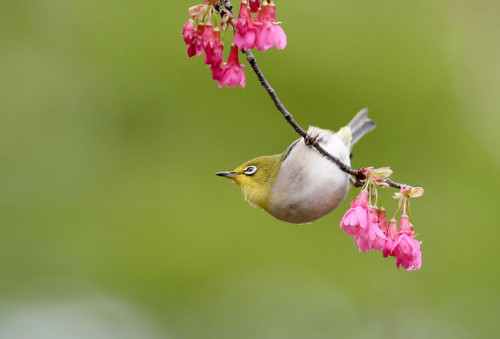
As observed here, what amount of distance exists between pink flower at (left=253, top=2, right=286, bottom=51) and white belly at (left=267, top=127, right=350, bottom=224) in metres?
1.28

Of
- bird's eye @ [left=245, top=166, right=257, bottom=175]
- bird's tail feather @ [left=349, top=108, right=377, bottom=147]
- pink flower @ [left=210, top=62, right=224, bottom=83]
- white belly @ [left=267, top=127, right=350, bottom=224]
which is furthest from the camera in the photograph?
bird's tail feather @ [left=349, top=108, right=377, bottom=147]

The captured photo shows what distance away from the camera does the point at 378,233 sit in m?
2.24

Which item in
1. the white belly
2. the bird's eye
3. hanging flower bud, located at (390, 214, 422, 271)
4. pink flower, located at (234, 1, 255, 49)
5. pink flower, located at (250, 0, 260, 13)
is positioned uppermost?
the bird's eye

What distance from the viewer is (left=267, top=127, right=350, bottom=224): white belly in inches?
121

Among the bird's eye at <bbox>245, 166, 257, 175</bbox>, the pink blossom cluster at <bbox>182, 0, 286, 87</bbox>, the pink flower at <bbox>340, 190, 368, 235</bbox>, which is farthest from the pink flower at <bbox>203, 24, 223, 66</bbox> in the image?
the bird's eye at <bbox>245, 166, 257, 175</bbox>

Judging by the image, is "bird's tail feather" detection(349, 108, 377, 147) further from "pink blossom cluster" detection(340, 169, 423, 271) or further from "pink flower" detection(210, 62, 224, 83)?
"pink flower" detection(210, 62, 224, 83)

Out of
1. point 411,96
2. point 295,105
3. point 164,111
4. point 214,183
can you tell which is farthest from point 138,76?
point 411,96

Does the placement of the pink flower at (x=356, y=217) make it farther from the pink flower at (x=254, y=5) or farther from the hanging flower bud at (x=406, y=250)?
the pink flower at (x=254, y=5)

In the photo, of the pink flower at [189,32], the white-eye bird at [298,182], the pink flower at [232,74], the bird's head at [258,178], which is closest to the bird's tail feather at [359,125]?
the white-eye bird at [298,182]

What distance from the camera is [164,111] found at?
7.43 meters

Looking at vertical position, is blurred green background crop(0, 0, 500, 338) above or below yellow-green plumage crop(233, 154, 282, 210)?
above

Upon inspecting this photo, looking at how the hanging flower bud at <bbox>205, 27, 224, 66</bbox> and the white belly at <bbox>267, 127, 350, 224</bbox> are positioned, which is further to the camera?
the white belly at <bbox>267, 127, 350, 224</bbox>

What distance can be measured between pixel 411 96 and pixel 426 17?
100cm

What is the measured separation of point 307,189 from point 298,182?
0.07 metres
